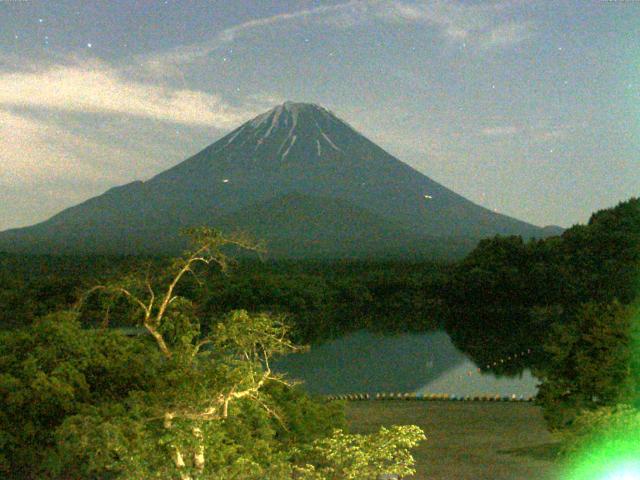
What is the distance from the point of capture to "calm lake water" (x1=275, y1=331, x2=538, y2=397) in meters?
27.4

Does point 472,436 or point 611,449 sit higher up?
point 611,449

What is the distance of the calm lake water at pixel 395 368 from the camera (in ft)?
90.0

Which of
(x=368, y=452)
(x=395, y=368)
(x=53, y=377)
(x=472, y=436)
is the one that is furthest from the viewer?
(x=395, y=368)

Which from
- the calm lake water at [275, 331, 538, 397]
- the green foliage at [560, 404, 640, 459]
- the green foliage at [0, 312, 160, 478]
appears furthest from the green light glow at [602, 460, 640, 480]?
the calm lake water at [275, 331, 538, 397]

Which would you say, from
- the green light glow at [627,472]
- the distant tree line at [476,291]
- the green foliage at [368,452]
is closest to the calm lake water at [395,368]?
the distant tree line at [476,291]

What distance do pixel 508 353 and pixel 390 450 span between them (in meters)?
26.5

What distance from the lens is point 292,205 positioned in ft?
355

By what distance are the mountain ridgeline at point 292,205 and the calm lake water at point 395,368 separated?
50.8 meters

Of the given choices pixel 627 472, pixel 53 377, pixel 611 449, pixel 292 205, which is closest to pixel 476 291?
pixel 53 377

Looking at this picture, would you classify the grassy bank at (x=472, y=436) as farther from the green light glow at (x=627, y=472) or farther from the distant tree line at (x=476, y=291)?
the distant tree line at (x=476, y=291)

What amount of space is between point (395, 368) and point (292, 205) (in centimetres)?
7677

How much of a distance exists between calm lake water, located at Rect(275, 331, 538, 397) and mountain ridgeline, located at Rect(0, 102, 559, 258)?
5077 cm

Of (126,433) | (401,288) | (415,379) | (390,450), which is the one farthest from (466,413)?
(401,288)

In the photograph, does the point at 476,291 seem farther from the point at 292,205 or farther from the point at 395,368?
the point at 292,205
